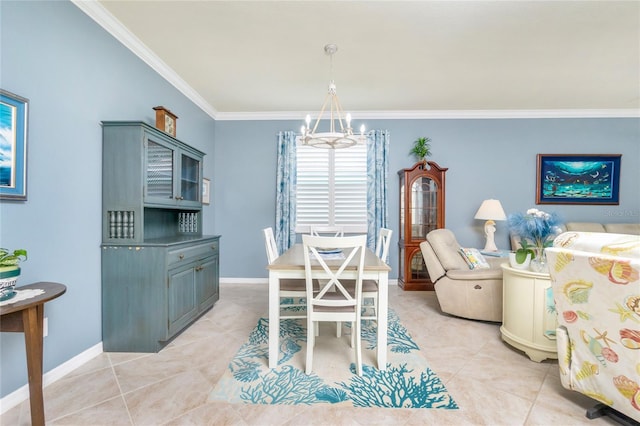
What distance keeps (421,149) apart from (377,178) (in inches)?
31.5

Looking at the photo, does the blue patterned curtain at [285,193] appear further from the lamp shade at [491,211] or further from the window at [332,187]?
A: the lamp shade at [491,211]

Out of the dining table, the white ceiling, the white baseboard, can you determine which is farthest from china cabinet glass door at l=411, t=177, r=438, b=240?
the white baseboard

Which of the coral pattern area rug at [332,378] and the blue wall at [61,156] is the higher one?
the blue wall at [61,156]

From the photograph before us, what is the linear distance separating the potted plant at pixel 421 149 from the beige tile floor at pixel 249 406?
2.64 metres

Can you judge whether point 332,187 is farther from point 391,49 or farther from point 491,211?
point 491,211

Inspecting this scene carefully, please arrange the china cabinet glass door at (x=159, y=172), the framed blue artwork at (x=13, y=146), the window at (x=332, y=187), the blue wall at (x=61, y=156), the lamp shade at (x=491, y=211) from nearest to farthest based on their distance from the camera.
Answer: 1. the framed blue artwork at (x=13, y=146)
2. the blue wall at (x=61, y=156)
3. the china cabinet glass door at (x=159, y=172)
4. the lamp shade at (x=491, y=211)
5. the window at (x=332, y=187)

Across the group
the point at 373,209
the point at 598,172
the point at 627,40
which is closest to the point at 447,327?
the point at 373,209

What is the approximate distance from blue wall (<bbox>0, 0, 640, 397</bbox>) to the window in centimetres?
47

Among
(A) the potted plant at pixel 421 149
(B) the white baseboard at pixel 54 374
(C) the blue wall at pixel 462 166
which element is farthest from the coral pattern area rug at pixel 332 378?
(A) the potted plant at pixel 421 149

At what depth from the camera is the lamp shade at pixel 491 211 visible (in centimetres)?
404

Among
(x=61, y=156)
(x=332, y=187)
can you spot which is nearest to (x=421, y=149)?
(x=332, y=187)

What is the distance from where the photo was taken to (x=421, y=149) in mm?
4418

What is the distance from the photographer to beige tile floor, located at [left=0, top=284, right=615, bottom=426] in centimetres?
160

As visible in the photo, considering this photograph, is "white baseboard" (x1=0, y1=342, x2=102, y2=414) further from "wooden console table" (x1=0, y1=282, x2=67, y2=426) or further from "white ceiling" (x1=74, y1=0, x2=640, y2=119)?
"white ceiling" (x1=74, y1=0, x2=640, y2=119)
